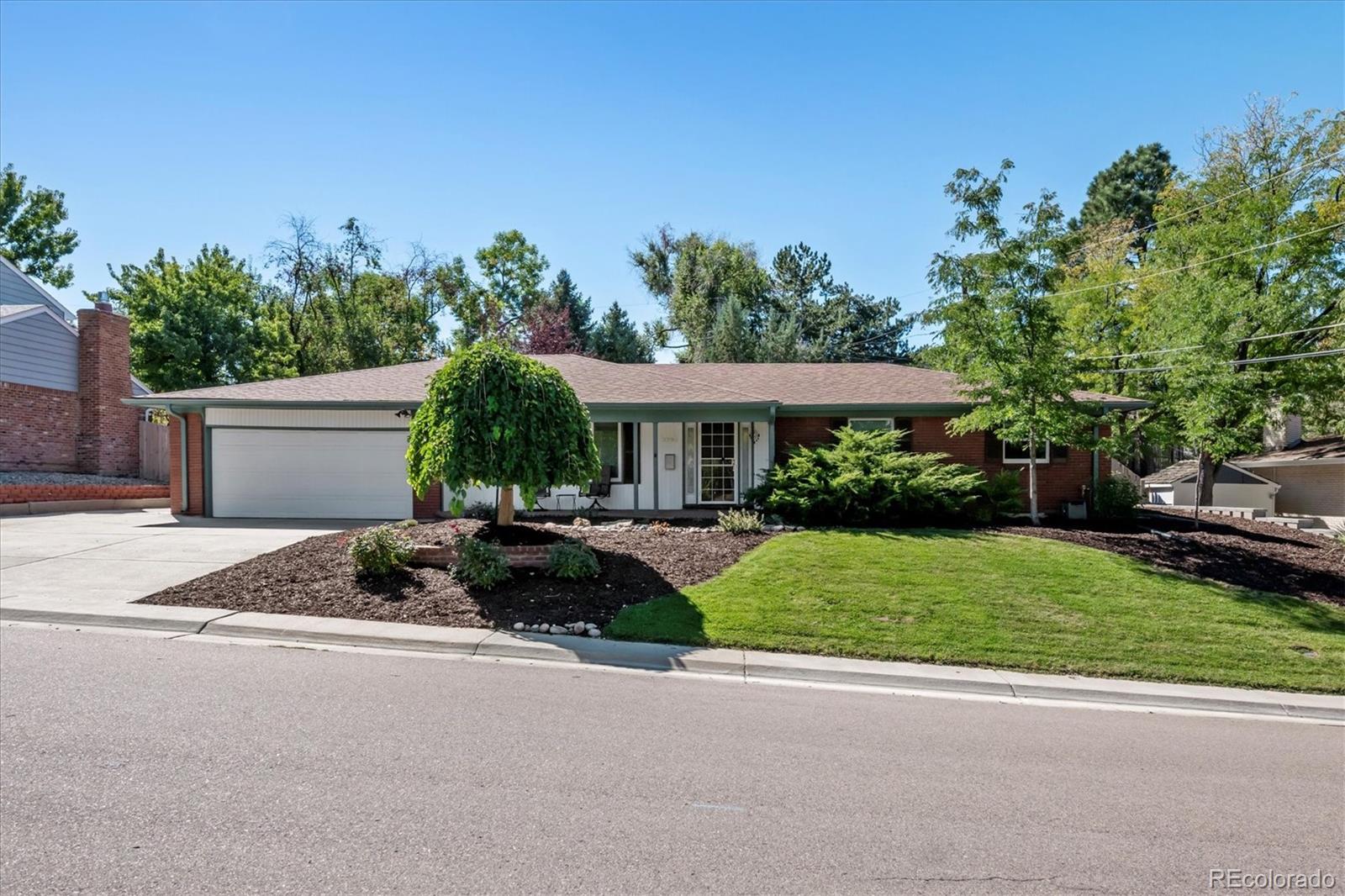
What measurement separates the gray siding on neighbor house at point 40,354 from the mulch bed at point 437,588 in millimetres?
15605

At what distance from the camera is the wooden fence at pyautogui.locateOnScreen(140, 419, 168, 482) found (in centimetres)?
2292

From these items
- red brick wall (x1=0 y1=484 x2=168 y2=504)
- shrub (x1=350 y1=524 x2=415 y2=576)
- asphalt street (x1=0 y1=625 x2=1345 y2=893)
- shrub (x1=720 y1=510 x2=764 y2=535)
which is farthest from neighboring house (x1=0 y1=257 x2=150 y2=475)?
asphalt street (x1=0 y1=625 x2=1345 y2=893)

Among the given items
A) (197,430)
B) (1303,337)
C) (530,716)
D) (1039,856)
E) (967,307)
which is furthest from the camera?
(1303,337)

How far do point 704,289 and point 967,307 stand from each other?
27521 mm

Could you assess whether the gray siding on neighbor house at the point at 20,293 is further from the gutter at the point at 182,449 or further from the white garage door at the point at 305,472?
the white garage door at the point at 305,472

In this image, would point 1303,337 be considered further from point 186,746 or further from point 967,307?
point 186,746

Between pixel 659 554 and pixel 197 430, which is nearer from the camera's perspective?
pixel 659 554

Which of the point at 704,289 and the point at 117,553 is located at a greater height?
the point at 704,289

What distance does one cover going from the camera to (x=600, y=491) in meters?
16.2

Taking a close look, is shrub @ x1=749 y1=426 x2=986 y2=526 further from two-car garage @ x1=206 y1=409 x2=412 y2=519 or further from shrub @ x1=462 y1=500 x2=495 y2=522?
two-car garage @ x1=206 y1=409 x2=412 y2=519

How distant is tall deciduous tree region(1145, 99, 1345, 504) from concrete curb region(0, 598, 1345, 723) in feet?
28.6

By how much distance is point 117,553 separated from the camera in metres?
11.2

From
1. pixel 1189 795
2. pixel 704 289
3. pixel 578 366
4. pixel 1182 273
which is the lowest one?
pixel 1189 795

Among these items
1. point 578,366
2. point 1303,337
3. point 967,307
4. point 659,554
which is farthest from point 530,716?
point 1303,337
